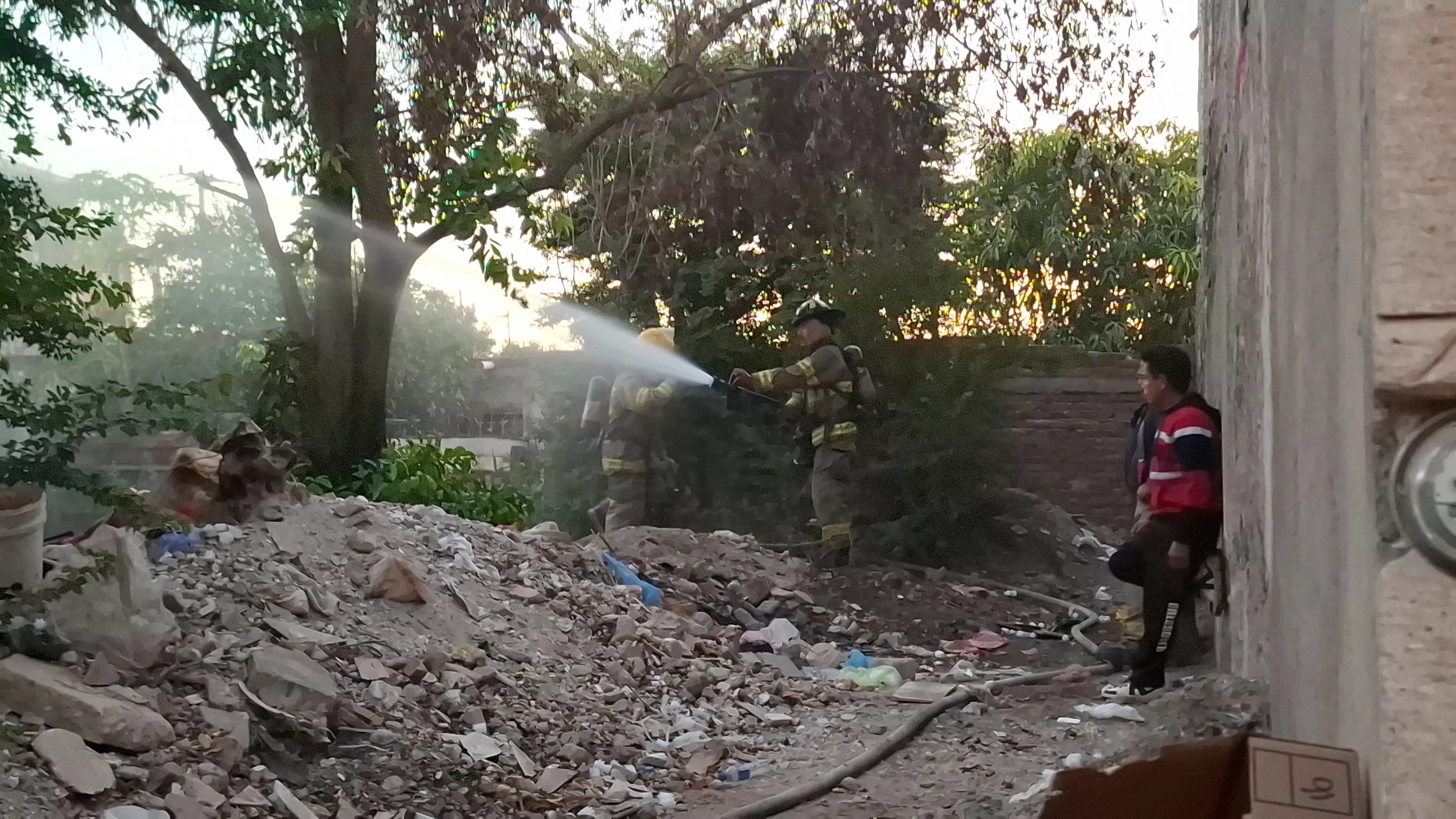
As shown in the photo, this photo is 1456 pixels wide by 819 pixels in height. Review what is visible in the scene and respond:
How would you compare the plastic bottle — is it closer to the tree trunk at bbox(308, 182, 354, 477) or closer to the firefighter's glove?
the firefighter's glove

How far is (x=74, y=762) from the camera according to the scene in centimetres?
221

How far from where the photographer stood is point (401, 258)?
554 centimetres

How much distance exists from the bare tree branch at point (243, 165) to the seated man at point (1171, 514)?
3.86 metres

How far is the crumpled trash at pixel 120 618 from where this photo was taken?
262 centimetres

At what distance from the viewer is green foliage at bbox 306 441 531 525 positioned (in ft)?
18.3

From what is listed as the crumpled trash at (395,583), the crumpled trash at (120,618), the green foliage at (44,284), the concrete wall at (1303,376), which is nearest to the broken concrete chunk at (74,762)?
the crumpled trash at (120,618)

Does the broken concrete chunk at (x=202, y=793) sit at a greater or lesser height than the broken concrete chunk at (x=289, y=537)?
lesser

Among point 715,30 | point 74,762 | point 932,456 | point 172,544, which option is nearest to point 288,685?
point 74,762

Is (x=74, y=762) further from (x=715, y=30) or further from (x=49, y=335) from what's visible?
(x=715, y=30)

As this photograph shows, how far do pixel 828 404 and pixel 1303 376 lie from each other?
4.35m

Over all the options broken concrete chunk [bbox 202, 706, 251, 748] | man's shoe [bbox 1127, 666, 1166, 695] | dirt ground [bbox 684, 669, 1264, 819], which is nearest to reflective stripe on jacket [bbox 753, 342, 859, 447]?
dirt ground [bbox 684, 669, 1264, 819]

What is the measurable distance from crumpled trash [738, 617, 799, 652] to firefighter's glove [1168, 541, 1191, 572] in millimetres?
1743

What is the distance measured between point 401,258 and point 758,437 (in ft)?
8.24

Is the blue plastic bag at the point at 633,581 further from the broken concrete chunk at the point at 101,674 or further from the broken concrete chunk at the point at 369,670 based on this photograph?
the broken concrete chunk at the point at 101,674
